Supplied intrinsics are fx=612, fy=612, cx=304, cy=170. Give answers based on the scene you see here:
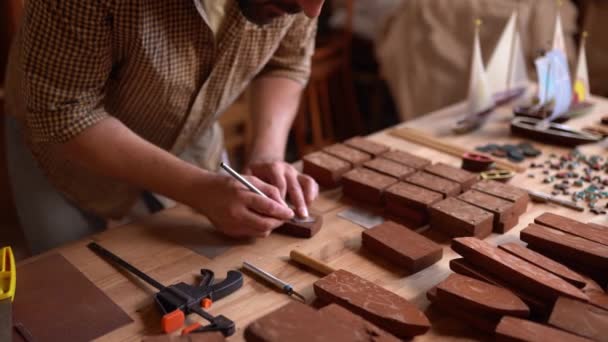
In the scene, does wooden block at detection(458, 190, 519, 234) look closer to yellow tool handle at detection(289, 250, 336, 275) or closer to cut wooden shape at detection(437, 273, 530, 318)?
cut wooden shape at detection(437, 273, 530, 318)

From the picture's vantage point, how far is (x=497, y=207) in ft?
4.13

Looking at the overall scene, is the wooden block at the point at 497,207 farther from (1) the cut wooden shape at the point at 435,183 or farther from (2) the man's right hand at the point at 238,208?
(2) the man's right hand at the point at 238,208

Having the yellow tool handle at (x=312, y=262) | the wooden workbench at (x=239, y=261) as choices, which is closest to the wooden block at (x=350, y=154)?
the wooden workbench at (x=239, y=261)

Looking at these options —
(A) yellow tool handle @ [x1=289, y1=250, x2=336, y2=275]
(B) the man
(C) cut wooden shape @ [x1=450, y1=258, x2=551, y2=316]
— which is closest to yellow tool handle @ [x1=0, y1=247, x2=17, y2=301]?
(B) the man

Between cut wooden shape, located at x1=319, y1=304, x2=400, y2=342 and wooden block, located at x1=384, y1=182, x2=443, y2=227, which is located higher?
wooden block, located at x1=384, y1=182, x2=443, y2=227

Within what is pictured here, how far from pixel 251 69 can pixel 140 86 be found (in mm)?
277

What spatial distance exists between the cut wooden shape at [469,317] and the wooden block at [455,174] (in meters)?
0.42

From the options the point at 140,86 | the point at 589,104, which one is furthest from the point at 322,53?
the point at 140,86

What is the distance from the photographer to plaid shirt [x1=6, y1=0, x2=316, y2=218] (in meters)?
1.17

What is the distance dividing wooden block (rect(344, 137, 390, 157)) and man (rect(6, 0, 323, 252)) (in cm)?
19

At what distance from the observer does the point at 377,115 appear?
157 inches

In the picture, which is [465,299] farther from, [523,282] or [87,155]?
[87,155]

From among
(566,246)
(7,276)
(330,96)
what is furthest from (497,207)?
(330,96)

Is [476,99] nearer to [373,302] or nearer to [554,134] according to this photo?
[554,134]
